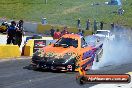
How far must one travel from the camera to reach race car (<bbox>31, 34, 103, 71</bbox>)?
15.7 meters

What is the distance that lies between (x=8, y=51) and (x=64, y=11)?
1591 inches

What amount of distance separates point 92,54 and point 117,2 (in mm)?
44219

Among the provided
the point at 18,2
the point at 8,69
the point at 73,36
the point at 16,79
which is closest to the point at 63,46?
the point at 73,36

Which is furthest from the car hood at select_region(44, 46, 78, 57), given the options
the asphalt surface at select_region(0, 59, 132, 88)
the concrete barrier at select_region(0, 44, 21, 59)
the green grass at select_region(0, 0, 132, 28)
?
the green grass at select_region(0, 0, 132, 28)

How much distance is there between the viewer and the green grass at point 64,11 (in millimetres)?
56406

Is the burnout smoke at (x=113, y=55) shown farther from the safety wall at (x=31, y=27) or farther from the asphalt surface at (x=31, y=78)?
the safety wall at (x=31, y=27)

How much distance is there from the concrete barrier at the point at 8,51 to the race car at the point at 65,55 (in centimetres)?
421

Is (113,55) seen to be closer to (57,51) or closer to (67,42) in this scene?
(67,42)

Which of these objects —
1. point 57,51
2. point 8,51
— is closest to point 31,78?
point 57,51

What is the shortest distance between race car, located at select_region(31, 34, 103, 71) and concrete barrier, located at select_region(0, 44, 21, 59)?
421 cm

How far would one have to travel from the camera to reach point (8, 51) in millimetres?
20875

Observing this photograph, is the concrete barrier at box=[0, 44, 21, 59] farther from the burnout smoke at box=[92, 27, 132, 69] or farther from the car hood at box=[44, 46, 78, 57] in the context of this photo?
the burnout smoke at box=[92, 27, 132, 69]

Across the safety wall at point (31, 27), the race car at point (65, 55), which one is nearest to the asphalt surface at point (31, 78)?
the race car at point (65, 55)

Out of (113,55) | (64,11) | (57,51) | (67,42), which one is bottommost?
(113,55)
